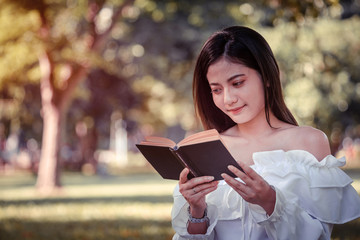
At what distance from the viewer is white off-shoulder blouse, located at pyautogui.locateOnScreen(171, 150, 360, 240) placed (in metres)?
2.42

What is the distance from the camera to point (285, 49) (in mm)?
19359

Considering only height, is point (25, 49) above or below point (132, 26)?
below

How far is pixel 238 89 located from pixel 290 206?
0.62 metres

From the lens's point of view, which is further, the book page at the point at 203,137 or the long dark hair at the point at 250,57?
the long dark hair at the point at 250,57

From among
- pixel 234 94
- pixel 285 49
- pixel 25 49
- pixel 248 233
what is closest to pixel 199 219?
pixel 248 233

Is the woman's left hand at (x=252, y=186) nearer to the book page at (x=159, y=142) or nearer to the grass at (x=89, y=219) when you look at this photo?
the book page at (x=159, y=142)

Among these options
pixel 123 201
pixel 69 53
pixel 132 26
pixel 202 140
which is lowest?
pixel 123 201

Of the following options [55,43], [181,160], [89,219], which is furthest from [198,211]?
[55,43]

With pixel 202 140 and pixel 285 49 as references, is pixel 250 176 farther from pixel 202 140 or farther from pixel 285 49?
pixel 285 49

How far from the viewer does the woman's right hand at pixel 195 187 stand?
2414 millimetres

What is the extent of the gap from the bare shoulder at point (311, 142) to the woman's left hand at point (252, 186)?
16.7 inches

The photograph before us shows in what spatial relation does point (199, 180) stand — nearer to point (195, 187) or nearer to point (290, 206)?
point (195, 187)

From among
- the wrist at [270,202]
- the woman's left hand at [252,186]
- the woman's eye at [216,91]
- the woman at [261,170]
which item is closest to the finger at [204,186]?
the woman at [261,170]

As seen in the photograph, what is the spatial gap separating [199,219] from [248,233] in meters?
0.24
